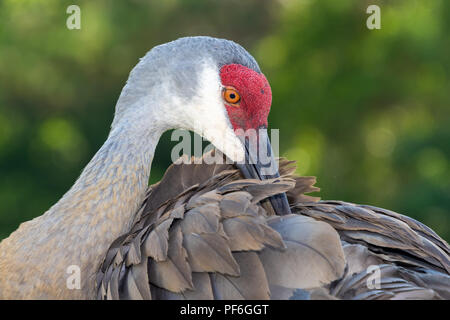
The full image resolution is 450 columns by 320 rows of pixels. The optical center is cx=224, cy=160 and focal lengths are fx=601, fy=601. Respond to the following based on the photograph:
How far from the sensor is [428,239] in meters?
2.08

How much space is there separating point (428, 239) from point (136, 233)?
100 cm

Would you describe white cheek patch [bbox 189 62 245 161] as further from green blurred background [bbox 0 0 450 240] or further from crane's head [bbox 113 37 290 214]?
green blurred background [bbox 0 0 450 240]

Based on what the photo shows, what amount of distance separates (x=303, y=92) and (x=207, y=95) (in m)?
3.44

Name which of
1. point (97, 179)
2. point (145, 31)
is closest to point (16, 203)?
point (145, 31)

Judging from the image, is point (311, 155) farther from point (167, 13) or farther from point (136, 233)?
point (136, 233)

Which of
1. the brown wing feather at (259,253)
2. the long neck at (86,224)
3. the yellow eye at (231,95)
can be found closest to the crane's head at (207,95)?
the yellow eye at (231,95)

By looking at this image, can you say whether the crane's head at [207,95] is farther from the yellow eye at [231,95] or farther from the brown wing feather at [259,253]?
the brown wing feather at [259,253]

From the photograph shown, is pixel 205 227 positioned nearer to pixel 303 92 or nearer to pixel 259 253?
pixel 259 253

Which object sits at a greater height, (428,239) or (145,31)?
(145,31)

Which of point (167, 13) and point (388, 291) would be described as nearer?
point (388, 291)

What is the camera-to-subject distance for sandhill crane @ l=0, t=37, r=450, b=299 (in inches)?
66.9

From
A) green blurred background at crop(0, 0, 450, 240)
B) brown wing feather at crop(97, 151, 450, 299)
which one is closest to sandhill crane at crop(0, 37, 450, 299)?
brown wing feather at crop(97, 151, 450, 299)

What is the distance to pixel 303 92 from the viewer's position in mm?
5492

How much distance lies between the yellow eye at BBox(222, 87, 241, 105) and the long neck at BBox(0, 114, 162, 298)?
0.29 meters
